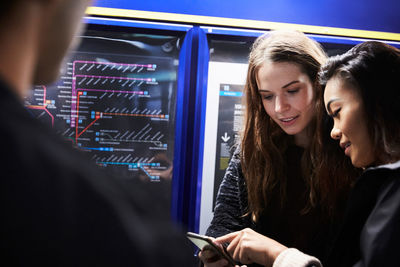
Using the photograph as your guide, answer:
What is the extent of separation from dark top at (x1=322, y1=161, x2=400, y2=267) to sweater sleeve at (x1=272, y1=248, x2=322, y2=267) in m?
0.08

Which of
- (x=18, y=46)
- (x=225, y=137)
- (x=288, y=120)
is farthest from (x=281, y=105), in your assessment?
(x=18, y=46)

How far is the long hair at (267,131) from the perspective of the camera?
1776 millimetres

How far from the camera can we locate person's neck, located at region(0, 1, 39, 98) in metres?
0.35

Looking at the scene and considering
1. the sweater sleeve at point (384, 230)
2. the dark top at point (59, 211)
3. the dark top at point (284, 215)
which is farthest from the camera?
the dark top at point (284, 215)

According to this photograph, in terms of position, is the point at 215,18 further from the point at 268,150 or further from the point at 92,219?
the point at 92,219

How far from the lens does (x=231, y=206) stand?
185 centimetres

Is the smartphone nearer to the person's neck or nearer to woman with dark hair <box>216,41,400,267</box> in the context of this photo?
woman with dark hair <box>216,41,400,267</box>

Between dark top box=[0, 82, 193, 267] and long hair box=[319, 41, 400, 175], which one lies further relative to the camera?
long hair box=[319, 41, 400, 175]

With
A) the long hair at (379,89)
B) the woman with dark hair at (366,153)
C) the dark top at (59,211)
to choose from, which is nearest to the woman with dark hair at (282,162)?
the woman with dark hair at (366,153)

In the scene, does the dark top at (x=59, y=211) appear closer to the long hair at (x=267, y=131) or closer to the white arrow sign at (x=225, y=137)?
the long hair at (x=267, y=131)

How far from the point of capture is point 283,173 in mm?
1821

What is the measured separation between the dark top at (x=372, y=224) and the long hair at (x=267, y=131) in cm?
56

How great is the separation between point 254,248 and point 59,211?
119cm

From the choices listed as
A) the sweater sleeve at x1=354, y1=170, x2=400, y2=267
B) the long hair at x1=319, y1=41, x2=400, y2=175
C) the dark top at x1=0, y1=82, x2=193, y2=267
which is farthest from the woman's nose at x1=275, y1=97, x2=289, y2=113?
the dark top at x1=0, y1=82, x2=193, y2=267
